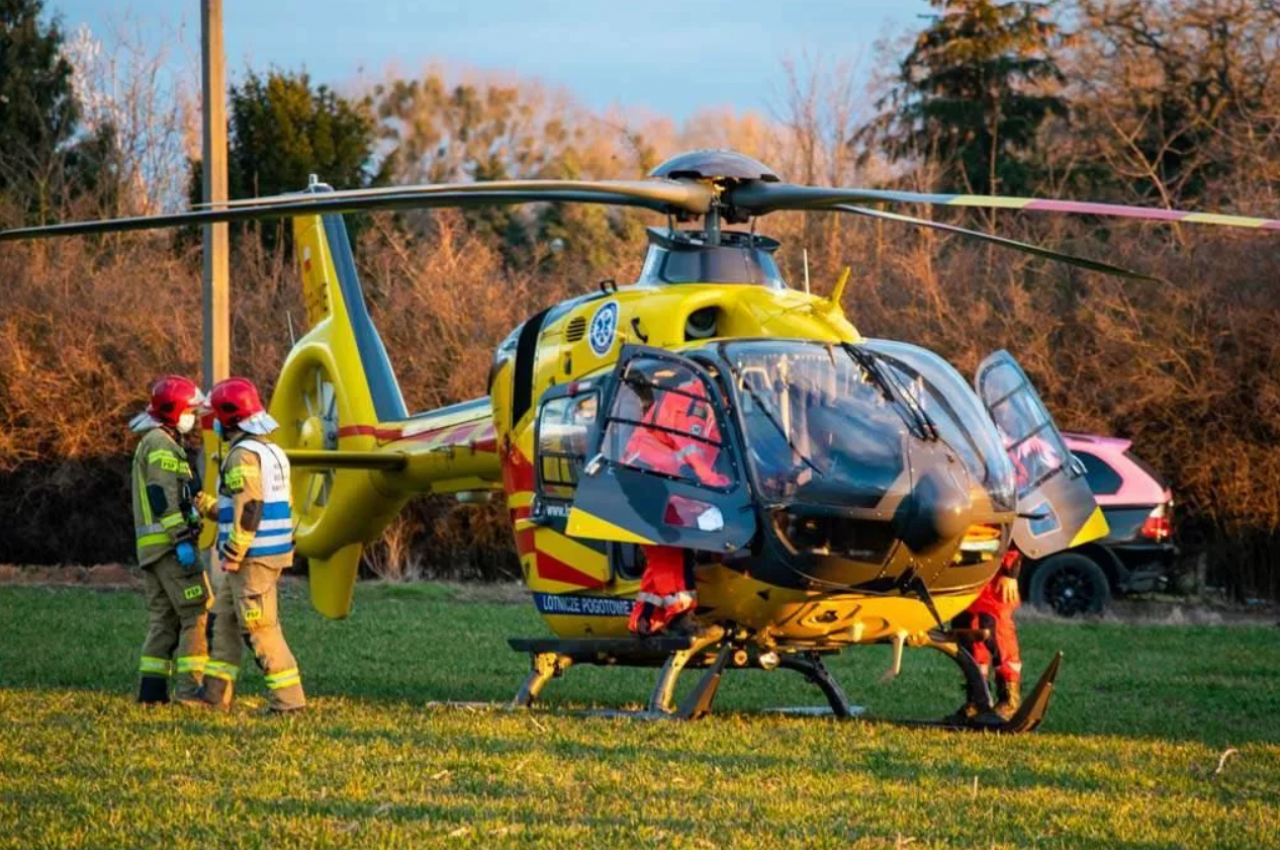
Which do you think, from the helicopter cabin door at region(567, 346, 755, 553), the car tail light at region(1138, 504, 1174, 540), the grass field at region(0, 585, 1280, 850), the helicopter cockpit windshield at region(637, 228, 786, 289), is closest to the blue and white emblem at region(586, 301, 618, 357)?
the helicopter cockpit windshield at region(637, 228, 786, 289)

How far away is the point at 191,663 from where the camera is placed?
1165cm

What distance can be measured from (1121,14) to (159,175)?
2184 centimetres

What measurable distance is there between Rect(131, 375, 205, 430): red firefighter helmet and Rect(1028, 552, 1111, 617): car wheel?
1241 cm

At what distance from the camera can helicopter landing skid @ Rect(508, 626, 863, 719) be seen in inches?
420

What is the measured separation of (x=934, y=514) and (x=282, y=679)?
3.81m

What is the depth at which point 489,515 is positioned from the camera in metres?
26.5

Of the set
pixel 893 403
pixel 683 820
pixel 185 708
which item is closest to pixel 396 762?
pixel 683 820

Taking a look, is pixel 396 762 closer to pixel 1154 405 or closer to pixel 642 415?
pixel 642 415

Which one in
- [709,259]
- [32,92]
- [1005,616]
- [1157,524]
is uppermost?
[32,92]

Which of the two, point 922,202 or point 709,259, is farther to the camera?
point 709,259

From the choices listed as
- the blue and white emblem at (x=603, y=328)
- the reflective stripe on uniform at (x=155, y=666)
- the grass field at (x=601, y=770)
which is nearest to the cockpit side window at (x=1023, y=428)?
the grass field at (x=601, y=770)

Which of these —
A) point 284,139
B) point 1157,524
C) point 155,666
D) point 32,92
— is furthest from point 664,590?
point 32,92

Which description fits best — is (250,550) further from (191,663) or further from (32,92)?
→ (32,92)

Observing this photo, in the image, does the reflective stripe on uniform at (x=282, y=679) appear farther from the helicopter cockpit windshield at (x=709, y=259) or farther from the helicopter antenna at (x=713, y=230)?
the helicopter antenna at (x=713, y=230)
